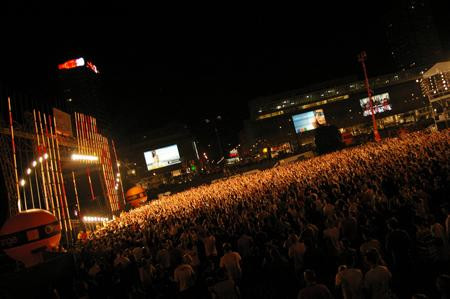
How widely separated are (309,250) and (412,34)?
137358mm

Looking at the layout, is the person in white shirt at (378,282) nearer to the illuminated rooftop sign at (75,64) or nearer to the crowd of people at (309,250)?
the crowd of people at (309,250)

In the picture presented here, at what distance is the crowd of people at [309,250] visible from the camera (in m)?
6.81

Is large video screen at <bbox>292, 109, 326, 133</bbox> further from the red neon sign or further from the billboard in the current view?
the billboard

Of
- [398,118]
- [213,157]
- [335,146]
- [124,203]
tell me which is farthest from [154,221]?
[213,157]

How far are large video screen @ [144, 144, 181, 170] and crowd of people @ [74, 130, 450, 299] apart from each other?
161 feet

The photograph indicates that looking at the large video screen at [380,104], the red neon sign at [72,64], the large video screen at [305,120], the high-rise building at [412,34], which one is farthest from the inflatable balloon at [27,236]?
the high-rise building at [412,34]

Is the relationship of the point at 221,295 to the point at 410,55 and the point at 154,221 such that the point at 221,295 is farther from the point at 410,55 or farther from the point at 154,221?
the point at 410,55

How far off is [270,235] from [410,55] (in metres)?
134

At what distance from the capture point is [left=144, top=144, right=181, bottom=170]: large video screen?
6544 centimetres

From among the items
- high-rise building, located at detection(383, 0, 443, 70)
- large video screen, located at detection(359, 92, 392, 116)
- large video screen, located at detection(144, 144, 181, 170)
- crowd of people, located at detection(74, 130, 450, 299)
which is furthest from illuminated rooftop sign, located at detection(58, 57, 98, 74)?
high-rise building, located at detection(383, 0, 443, 70)

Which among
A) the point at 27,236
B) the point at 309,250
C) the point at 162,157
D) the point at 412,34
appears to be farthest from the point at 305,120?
the point at 412,34

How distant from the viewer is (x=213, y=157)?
110 meters

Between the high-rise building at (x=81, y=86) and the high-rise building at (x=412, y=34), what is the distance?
10195 centimetres

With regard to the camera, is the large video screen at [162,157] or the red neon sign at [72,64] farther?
the large video screen at [162,157]
